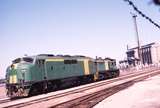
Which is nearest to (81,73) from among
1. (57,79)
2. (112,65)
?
(57,79)

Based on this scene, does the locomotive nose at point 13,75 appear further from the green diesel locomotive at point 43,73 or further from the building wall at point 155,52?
the building wall at point 155,52

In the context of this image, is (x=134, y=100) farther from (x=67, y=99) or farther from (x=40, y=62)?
(x=40, y=62)

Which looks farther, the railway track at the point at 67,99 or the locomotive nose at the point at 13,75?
the locomotive nose at the point at 13,75

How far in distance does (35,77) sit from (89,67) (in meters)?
13.4

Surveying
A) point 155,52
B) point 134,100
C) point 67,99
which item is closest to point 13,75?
point 67,99

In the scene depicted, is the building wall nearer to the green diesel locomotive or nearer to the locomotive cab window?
the green diesel locomotive

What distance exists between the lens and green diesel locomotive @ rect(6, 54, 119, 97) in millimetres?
21500

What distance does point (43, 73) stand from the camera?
23.2 metres

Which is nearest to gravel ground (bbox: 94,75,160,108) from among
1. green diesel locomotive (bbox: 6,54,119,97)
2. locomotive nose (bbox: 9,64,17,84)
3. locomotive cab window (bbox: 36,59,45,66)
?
green diesel locomotive (bbox: 6,54,119,97)

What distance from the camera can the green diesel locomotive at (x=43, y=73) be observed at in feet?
70.5

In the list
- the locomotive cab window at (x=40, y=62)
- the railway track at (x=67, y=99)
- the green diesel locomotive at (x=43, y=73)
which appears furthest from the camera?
the locomotive cab window at (x=40, y=62)

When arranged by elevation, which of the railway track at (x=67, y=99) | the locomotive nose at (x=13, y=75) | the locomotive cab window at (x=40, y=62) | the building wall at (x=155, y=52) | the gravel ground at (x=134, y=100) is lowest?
the railway track at (x=67, y=99)

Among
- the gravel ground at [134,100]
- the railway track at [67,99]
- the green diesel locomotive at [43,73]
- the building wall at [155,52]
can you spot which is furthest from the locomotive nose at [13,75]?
the building wall at [155,52]

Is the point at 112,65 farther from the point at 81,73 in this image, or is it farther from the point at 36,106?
the point at 36,106
